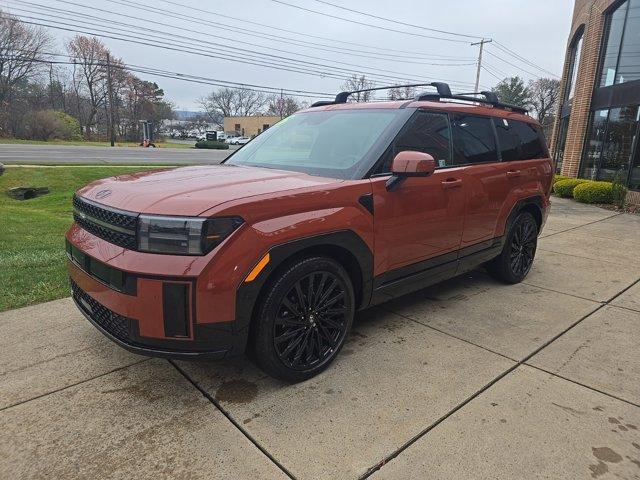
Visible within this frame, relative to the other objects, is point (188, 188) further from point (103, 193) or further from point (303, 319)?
point (303, 319)

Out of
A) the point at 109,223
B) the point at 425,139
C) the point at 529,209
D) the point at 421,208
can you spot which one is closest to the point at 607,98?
the point at 529,209

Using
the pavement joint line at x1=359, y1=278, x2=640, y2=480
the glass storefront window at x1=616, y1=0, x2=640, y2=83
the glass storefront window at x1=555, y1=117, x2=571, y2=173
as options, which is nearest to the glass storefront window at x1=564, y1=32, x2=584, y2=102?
the glass storefront window at x1=555, y1=117, x2=571, y2=173

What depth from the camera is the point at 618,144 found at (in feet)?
43.5

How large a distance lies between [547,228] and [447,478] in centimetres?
763

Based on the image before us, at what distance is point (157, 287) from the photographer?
2.31 metres

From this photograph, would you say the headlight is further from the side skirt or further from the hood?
the side skirt

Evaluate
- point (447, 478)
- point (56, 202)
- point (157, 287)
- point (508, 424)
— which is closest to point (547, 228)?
point (508, 424)

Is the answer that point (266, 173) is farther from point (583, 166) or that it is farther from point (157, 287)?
point (583, 166)

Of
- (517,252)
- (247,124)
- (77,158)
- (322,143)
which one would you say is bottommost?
(77,158)

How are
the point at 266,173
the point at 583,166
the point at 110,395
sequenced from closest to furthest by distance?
the point at 110,395, the point at 266,173, the point at 583,166

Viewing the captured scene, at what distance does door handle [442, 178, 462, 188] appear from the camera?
365 centimetres

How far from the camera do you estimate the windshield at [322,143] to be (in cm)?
331

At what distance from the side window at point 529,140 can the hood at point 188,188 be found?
281cm

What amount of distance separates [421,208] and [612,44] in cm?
1465
